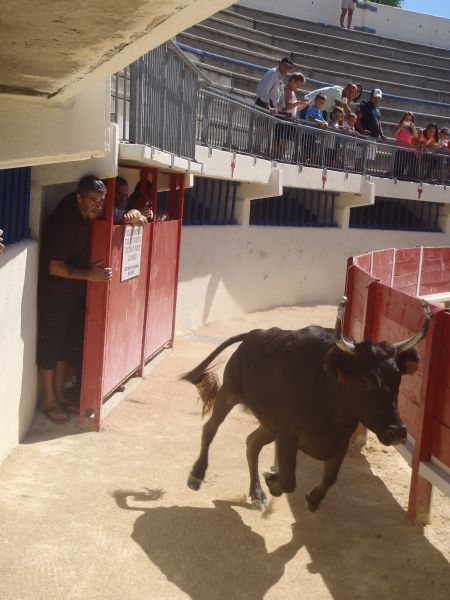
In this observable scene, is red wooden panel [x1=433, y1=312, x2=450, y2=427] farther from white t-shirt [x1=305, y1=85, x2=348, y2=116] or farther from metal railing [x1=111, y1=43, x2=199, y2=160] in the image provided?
white t-shirt [x1=305, y1=85, x2=348, y2=116]

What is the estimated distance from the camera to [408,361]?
14.9 feet

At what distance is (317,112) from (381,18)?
13791 mm

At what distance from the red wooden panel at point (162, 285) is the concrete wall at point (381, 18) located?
57.4 ft

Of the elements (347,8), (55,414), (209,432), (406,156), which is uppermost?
(347,8)

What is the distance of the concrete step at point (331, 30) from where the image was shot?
2408 centimetres

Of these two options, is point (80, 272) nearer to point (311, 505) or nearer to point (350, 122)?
point (311, 505)


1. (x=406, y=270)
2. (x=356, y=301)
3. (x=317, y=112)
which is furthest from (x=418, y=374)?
(x=317, y=112)

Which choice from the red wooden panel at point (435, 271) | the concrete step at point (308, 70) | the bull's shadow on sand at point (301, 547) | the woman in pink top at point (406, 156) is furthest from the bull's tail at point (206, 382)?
the concrete step at point (308, 70)

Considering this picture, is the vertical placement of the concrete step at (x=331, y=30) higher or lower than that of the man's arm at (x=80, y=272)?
higher

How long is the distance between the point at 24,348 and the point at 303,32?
20.4 meters

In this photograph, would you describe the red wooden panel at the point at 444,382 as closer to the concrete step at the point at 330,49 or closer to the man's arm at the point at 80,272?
the man's arm at the point at 80,272

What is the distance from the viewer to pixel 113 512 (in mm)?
5043

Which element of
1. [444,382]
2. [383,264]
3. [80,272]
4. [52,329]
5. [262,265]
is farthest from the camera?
[262,265]

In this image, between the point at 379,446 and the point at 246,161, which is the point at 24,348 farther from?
the point at 246,161
